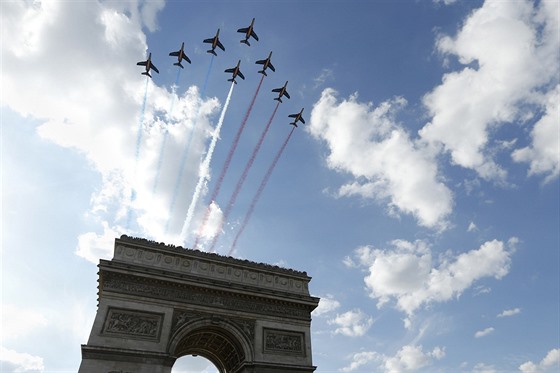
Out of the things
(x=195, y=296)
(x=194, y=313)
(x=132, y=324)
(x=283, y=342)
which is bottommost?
(x=132, y=324)

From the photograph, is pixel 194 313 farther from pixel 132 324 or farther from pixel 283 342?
pixel 283 342

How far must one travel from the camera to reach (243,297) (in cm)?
2764

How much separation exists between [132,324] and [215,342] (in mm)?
6388

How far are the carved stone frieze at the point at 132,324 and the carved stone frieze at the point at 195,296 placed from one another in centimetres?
124

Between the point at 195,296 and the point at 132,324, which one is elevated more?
the point at 195,296

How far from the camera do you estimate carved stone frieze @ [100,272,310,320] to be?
25078 mm

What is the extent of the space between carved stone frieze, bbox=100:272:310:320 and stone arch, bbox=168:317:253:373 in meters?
1.25

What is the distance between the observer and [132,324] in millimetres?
24078

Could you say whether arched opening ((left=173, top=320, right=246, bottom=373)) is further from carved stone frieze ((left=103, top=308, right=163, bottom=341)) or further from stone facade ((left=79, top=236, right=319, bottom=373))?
carved stone frieze ((left=103, top=308, right=163, bottom=341))

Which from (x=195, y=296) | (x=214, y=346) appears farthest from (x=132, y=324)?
(x=214, y=346)

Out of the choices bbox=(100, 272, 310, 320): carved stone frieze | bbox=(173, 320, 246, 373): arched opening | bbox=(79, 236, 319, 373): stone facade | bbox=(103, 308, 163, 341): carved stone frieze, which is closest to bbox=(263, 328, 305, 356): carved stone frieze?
bbox=(79, 236, 319, 373): stone facade

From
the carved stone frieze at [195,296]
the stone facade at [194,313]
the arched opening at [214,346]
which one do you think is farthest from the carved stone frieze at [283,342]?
the arched opening at [214,346]

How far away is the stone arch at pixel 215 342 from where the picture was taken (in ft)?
83.0

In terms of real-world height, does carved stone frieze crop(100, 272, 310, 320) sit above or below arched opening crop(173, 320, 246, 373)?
above
